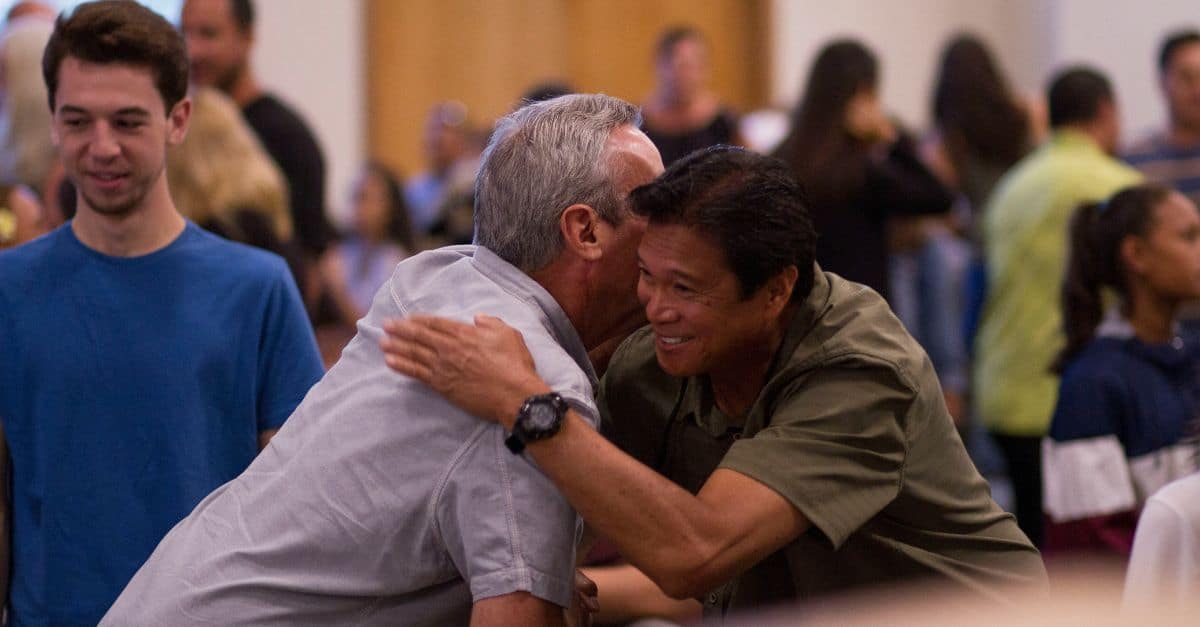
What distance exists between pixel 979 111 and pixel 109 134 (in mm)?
4081

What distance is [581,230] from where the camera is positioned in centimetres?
202

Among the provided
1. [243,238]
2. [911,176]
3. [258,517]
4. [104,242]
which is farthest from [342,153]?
[258,517]

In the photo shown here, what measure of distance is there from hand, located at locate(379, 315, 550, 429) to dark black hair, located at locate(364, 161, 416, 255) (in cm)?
460

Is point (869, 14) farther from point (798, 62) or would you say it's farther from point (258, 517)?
point (258, 517)

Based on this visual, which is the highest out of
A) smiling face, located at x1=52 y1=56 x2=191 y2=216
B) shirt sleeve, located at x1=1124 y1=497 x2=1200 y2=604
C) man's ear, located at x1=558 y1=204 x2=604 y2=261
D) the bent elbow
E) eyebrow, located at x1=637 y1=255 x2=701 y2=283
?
smiling face, located at x1=52 y1=56 x2=191 y2=216

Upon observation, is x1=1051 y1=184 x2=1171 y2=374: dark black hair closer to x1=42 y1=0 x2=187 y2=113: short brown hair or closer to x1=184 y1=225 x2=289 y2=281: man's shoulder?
x1=184 y1=225 x2=289 y2=281: man's shoulder

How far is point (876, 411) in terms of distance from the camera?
1952 mm

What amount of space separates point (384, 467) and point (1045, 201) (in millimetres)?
3312

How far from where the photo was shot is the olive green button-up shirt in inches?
75.5

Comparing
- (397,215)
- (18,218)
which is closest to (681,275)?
(18,218)

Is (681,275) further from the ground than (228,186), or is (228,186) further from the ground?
(681,275)

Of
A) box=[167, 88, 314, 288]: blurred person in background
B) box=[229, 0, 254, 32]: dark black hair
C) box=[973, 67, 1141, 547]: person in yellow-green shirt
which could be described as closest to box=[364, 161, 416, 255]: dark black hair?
box=[229, 0, 254, 32]: dark black hair

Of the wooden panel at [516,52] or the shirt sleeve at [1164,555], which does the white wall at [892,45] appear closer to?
the wooden panel at [516,52]

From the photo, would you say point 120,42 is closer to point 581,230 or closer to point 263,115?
point 581,230
